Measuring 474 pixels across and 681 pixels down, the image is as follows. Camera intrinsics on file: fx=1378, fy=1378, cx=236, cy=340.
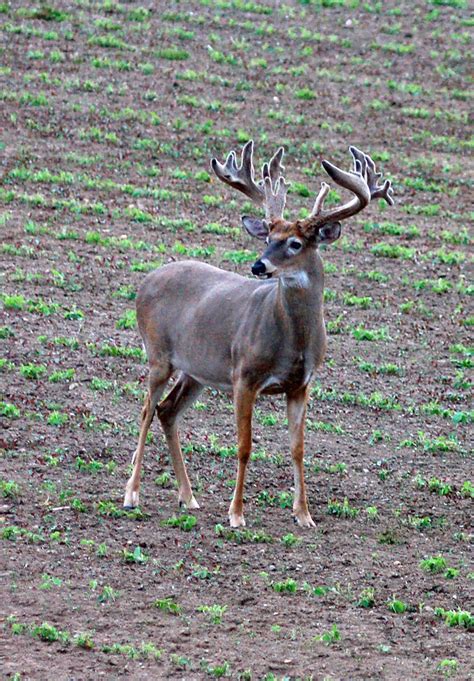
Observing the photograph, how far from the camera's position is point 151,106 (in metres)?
21.2

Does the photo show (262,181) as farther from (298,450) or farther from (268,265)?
(298,450)

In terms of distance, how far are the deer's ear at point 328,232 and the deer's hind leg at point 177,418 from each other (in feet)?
5.52

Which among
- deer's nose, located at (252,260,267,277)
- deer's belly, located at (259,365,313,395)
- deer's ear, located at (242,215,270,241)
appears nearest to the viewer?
deer's nose, located at (252,260,267,277)

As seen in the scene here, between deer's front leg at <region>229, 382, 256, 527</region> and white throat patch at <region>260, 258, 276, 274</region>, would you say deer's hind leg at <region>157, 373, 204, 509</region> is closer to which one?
deer's front leg at <region>229, 382, 256, 527</region>

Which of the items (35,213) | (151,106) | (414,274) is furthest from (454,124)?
(35,213)

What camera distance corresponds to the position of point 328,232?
33.1 ft

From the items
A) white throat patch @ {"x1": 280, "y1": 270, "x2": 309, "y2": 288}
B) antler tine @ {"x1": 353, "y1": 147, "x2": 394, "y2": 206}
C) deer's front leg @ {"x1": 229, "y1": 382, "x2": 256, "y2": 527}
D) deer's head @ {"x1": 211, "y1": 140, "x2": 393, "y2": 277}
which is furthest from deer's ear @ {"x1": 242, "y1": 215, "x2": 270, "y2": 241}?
deer's front leg @ {"x1": 229, "y1": 382, "x2": 256, "y2": 527}

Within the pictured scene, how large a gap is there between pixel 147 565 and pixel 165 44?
52.4 ft

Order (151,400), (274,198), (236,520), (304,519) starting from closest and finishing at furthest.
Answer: (236,520), (304,519), (274,198), (151,400)

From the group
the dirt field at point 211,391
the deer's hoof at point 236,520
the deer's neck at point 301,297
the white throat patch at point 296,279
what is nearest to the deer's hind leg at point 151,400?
the dirt field at point 211,391

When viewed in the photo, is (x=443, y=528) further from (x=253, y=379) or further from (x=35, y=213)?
(x=35, y=213)

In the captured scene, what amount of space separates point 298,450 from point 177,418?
106 cm

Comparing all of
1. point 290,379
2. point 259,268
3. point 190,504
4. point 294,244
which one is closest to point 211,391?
point 190,504

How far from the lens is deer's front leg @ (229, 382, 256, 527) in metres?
10.1
